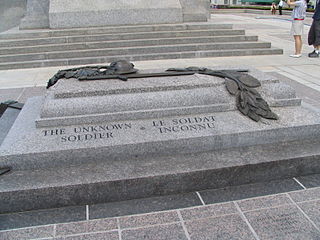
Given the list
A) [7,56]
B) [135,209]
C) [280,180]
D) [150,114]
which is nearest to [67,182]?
[135,209]

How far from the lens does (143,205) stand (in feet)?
9.03

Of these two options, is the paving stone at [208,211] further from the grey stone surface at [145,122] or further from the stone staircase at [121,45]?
the stone staircase at [121,45]

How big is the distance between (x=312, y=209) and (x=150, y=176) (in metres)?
1.42

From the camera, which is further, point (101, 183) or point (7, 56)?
point (7, 56)

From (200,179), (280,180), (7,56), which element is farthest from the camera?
(7,56)

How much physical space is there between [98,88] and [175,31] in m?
6.64

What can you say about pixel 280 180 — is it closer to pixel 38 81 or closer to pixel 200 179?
pixel 200 179

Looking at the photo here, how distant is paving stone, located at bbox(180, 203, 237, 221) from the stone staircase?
6.46m

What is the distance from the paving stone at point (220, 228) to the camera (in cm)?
238

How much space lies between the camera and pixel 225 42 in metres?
9.50

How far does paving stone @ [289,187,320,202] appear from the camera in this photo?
2.78 m

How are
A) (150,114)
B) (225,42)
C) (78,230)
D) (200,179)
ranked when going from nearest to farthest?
(78,230), (200,179), (150,114), (225,42)

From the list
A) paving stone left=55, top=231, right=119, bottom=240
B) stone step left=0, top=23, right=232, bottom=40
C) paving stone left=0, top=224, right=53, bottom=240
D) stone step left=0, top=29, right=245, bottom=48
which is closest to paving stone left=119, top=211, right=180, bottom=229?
paving stone left=55, top=231, right=119, bottom=240

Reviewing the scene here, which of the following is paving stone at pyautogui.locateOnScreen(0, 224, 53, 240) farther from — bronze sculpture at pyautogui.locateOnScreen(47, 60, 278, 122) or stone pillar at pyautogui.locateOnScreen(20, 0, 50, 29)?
stone pillar at pyautogui.locateOnScreen(20, 0, 50, 29)
